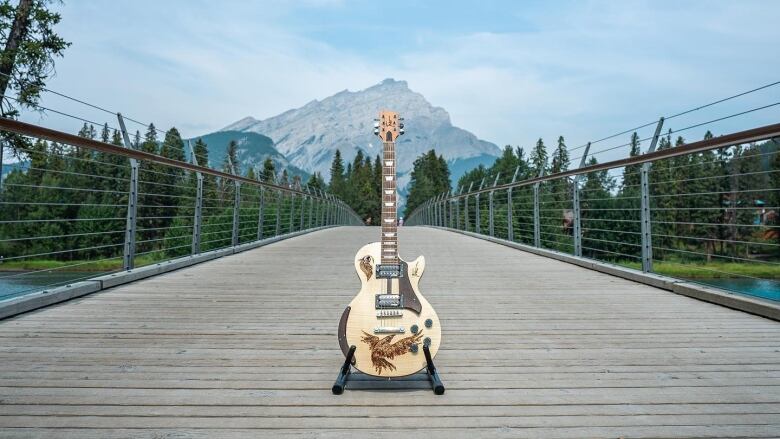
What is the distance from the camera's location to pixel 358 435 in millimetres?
1806

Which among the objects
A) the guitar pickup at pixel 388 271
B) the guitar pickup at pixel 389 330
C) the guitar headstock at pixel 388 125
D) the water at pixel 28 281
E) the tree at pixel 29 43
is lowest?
the water at pixel 28 281

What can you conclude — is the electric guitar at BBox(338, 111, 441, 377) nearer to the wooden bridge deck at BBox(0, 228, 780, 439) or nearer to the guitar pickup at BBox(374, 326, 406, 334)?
the guitar pickup at BBox(374, 326, 406, 334)

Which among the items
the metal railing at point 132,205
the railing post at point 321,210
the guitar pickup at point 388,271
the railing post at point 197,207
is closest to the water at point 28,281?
the metal railing at point 132,205

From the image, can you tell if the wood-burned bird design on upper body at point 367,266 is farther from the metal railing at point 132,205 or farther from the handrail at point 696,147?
the handrail at point 696,147

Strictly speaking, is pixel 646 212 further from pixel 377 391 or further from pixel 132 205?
pixel 132 205

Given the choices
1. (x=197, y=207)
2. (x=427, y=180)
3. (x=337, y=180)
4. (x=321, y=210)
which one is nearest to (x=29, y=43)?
(x=321, y=210)

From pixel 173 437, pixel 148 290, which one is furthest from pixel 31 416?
pixel 148 290

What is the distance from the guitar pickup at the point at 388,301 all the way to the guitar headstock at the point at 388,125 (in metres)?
0.86

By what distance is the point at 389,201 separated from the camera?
250cm

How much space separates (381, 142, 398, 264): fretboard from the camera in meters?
2.31

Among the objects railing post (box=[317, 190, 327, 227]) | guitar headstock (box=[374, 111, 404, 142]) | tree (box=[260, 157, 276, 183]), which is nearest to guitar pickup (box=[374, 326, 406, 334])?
guitar headstock (box=[374, 111, 404, 142])

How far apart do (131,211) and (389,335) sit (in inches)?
151

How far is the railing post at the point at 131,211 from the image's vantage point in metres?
4.93

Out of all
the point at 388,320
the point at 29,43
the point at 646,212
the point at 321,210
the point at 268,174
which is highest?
the point at 29,43
